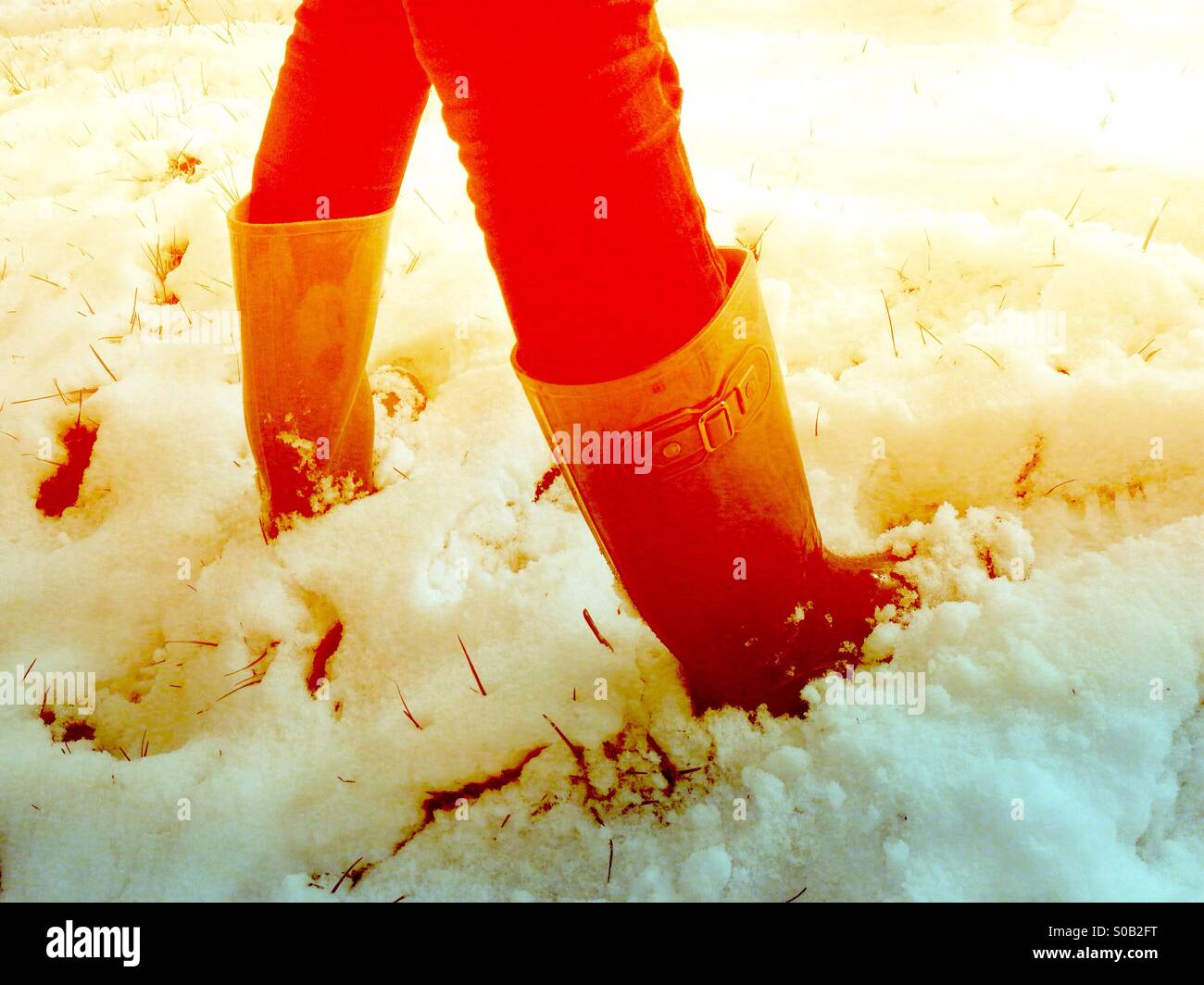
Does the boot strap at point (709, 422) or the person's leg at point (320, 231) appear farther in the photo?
the person's leg at point (320, 231)

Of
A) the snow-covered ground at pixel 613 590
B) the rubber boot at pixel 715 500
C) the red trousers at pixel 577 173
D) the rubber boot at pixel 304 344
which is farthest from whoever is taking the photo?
the rubber boot at pixel 304 344

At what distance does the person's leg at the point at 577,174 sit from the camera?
583 mm

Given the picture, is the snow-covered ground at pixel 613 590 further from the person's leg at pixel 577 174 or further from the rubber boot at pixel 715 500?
the person's leg at pixel 577 174

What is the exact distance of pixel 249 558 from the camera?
134 cm

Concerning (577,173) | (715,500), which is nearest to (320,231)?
(577,173)

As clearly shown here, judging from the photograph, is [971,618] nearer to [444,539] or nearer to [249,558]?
[444,539]

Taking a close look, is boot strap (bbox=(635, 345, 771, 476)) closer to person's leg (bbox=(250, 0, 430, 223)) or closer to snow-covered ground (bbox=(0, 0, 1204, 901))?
snow-covered ground (bbox=(0, 0, 1204, 901))

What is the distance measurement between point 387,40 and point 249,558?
90 cm

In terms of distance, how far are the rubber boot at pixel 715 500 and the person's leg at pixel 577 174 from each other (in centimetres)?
3

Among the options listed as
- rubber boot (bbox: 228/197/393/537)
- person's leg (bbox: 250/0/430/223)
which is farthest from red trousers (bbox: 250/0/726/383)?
rubber boot (bbox: 228/197/393/537)

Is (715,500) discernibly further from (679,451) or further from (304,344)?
(304,344)

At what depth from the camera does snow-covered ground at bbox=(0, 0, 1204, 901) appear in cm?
88

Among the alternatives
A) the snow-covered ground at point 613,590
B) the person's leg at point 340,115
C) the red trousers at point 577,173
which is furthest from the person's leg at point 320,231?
the red trousers at point 577,173
